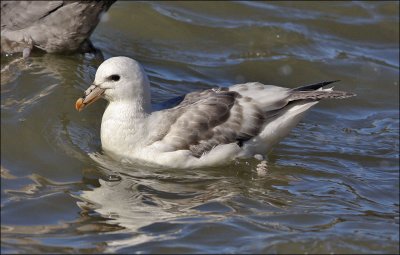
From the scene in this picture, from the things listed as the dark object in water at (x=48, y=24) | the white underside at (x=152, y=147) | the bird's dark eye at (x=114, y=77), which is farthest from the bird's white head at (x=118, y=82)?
the dark object in water at (x=48, y=24)

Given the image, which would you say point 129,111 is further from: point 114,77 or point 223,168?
point 223,168

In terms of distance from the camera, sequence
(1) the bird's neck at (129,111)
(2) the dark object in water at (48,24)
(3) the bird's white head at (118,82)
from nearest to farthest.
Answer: (3) the bird's white head at (118,82) < (1) the bird's neck at (129,111) < (2) the dark object in water at (48,24)

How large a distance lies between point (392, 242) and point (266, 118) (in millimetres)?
1947

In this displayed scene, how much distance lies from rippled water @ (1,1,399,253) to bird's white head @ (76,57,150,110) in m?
0.52

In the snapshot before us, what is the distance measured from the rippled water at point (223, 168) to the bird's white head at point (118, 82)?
20.4 inches

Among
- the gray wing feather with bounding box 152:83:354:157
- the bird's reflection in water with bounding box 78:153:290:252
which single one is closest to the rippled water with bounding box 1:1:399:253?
the bird's reflection in water with bounding box 78:153:290:252

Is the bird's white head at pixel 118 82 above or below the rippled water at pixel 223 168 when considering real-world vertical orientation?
above

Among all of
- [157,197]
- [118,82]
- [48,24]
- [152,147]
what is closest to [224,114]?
[152,147]

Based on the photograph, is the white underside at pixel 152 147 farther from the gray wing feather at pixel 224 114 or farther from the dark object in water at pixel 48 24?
the dark object in water at pixel 48 24

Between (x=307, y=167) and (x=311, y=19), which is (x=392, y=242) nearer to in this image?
(x=307, y=167)

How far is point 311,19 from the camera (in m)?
12.3

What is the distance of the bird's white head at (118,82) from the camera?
7.62 meters

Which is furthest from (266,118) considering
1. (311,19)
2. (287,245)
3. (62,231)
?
(311,19)

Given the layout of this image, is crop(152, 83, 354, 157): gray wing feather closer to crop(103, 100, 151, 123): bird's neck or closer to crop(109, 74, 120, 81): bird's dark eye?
crop(103, 100, 151, 123): bird's neck
